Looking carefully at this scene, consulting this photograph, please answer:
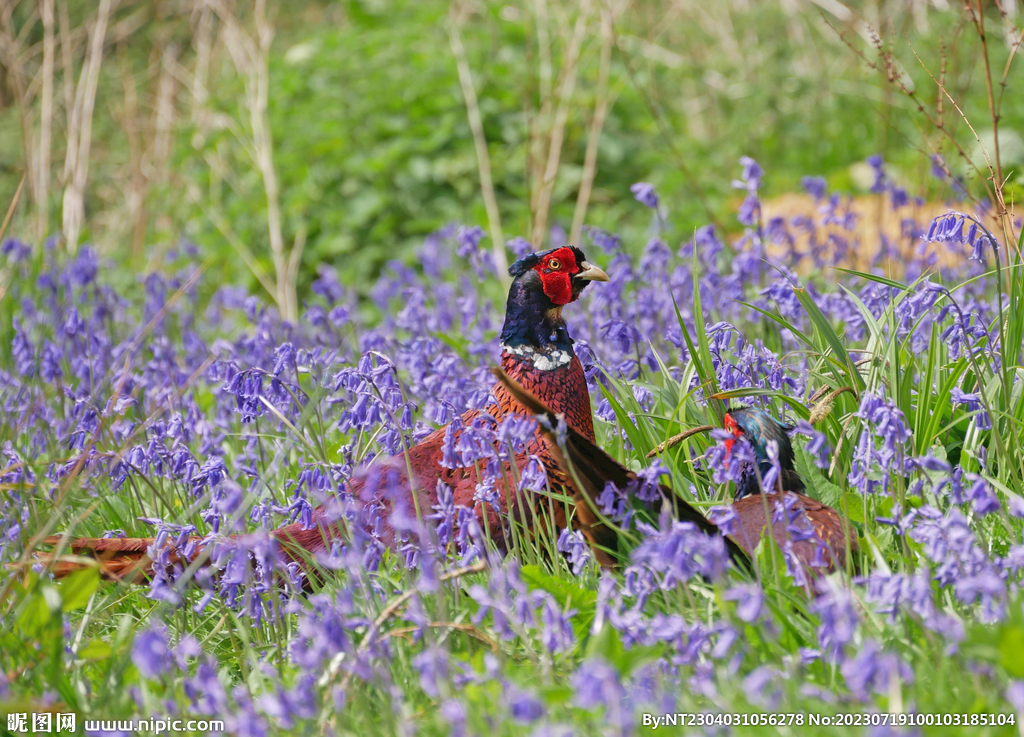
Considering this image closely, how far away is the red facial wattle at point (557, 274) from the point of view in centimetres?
280

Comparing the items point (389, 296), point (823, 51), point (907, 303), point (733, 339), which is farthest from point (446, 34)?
point (907, 303)

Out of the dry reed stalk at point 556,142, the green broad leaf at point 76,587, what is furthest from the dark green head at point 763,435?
the dry reed stalk at point 556,142

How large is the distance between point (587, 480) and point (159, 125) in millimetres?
Answer: 7325

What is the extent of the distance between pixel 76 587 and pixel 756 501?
62.0 inches

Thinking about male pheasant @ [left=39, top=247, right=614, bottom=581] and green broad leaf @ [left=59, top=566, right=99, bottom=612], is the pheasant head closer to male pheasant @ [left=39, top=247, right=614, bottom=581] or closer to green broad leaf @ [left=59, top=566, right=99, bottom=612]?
male pheasant @ [left=39, top=247, right=614, bottom=581]

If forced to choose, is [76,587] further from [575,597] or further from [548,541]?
[548,541]

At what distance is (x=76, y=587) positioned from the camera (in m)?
1.90

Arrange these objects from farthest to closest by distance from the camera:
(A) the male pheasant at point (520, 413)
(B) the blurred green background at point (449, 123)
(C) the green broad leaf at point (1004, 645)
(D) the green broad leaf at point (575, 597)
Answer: (B) the blurred green background at point (449, 123)
(A) the male pheasant at point (520, 413)
(D) the green broad leaf at point (575, 597)
(C) the green broad leaf at point (1004, 645)

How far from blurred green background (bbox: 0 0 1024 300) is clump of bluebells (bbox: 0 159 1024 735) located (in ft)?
6.86

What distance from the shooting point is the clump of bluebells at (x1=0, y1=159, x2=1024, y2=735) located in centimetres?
159

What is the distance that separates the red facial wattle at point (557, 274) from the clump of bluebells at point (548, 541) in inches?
10.5

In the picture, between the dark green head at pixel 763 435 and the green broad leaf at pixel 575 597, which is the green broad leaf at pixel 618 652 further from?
the dark green head at pixel 763 435

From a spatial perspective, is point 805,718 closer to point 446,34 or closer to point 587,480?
point 587,480

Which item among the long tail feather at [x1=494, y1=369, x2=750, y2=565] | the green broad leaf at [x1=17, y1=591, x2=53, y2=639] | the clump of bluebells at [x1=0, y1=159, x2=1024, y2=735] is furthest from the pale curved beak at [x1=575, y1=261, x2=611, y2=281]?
the green broad leaf at [x1=17, y1=591, x2=53, y2=639]
